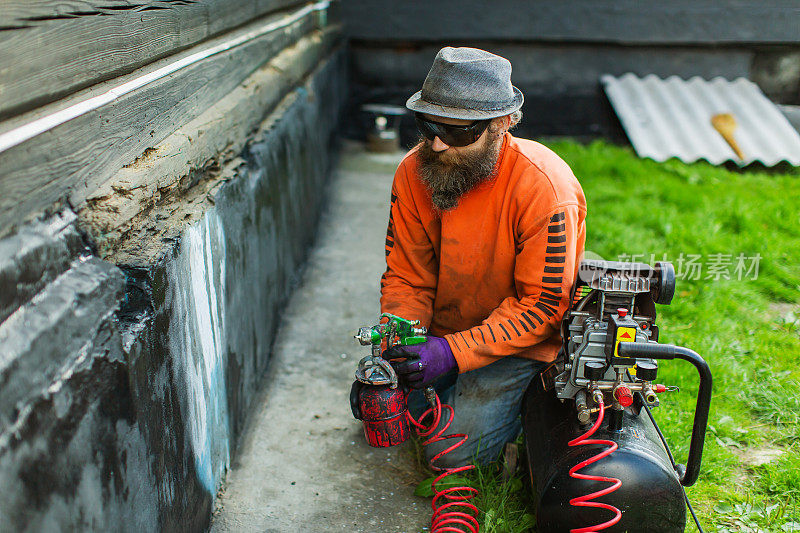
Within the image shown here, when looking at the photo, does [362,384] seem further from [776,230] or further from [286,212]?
[776,230]

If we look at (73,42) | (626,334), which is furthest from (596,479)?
(73,42)

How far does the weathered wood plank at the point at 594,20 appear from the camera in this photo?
780cm

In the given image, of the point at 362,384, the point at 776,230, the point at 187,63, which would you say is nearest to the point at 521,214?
the point at 362,384

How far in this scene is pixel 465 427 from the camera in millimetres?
2977

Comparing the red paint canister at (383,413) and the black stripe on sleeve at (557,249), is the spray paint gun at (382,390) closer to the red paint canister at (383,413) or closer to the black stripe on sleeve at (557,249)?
the red paint canister at (383,413)

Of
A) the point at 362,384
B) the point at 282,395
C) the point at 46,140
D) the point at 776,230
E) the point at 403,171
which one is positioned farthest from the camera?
the point at 776,230

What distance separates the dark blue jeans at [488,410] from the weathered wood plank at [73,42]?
1.80 m

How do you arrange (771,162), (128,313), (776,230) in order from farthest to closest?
1. (771,162)
2. (776,230)
3. (128,313)

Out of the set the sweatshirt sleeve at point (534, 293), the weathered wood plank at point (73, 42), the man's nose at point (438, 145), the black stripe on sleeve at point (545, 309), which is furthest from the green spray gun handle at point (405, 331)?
the weathered wood plank at point (73, 42)

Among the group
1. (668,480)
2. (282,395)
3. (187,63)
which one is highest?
(187,63)

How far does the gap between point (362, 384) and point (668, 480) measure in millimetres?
1096

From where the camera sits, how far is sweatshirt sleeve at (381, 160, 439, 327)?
2.97 m

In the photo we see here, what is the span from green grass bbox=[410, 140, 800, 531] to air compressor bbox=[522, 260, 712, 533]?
0.43 m

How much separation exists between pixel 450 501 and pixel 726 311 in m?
2.48
